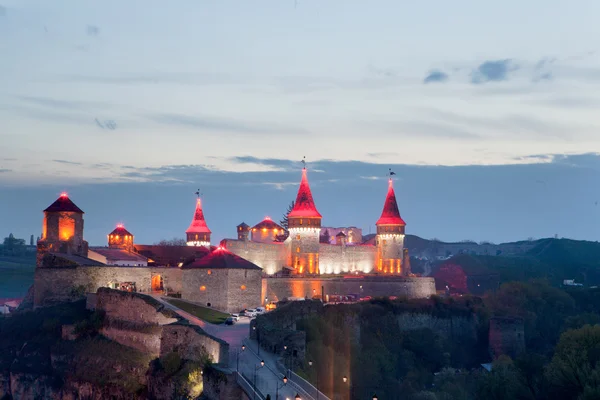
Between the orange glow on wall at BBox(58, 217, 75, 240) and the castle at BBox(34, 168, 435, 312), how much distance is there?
2.8 inches

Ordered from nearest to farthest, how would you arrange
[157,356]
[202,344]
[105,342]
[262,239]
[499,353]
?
[202,344]
[157,356]
[105,342]
[499,353]
[262,239]

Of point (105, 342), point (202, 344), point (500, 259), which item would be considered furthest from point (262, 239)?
point (500, 259)

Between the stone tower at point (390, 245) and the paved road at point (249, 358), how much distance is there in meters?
27.8

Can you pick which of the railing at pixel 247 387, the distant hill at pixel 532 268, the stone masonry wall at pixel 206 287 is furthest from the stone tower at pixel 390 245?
the distant hill at pixel 532 268

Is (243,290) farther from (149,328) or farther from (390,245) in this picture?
(390,245)

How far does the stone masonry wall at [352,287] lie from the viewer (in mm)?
77800

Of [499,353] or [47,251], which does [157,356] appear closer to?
[47,251]

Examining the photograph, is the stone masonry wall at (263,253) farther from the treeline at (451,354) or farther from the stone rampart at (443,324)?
the stone rampart at (443,324)

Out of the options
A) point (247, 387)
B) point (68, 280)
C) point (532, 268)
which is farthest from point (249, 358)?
point (532, 268)

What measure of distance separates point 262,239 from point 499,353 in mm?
Answer: 25340

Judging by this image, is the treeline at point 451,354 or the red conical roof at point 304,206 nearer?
the treeline at point 451,354

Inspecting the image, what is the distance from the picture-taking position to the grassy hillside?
135 metres

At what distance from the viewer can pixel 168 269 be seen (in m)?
71.8

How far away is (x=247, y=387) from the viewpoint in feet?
139
